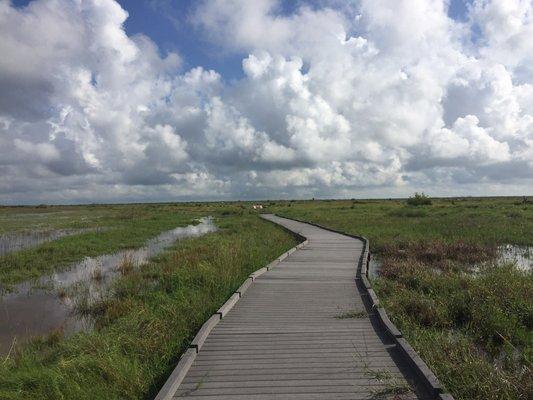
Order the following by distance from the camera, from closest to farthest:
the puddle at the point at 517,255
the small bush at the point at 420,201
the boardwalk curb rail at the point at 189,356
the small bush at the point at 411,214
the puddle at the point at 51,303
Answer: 1. the boardwalk curb rail at the point at 189,356
2. the puddle at the point at 51,303
3. the puddle at the point at 517,255
4. the small bush at the point at 411,214
5. the small bush at the point at 420,201

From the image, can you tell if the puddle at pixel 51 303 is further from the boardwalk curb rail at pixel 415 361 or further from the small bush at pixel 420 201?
the small bush at pixel 420 201

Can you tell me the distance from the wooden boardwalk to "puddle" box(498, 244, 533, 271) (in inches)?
294

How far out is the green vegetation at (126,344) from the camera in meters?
4.86

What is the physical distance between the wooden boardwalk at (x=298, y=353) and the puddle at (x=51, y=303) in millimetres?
3878

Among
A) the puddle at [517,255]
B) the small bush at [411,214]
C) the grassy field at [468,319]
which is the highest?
the small bush at [411,214]

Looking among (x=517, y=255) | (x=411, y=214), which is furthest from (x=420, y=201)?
(x=517, y=255)

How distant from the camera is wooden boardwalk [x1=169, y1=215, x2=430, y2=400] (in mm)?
4246

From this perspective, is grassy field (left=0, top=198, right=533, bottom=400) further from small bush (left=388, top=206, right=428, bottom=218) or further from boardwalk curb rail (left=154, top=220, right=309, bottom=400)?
small bush (left=388, top=206, right=428, bottom=218)

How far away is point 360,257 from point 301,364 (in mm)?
8360

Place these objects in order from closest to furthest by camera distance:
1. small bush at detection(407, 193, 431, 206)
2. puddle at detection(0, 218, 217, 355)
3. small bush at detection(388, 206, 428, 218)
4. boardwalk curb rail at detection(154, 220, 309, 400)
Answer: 1. boardwalk curb rail at detection(154, 220, 309, 400)
2. puddle at detection(0, 218, 217, 355)
3. small bush at detection(388, 206, 428, 218)
4. small bush at detection(407, 193, 431, 206)

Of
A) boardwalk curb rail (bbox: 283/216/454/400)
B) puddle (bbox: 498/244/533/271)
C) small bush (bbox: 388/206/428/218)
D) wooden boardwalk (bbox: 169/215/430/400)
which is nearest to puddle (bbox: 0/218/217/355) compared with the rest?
wooden boardwalk (bbox: 169/215/430/400)

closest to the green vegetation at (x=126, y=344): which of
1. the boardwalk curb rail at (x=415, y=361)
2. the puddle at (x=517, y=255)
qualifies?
the boardwalk curb rail at (x=415, y=361)

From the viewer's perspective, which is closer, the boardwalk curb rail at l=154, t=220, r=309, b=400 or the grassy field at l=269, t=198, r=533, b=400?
the boardwalk curb rail at l=154, t=220, r=309, b=400

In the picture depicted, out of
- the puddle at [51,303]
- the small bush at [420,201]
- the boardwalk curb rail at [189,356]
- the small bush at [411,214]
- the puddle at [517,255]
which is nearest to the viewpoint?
the boardwalk curb rail at [189,356]
